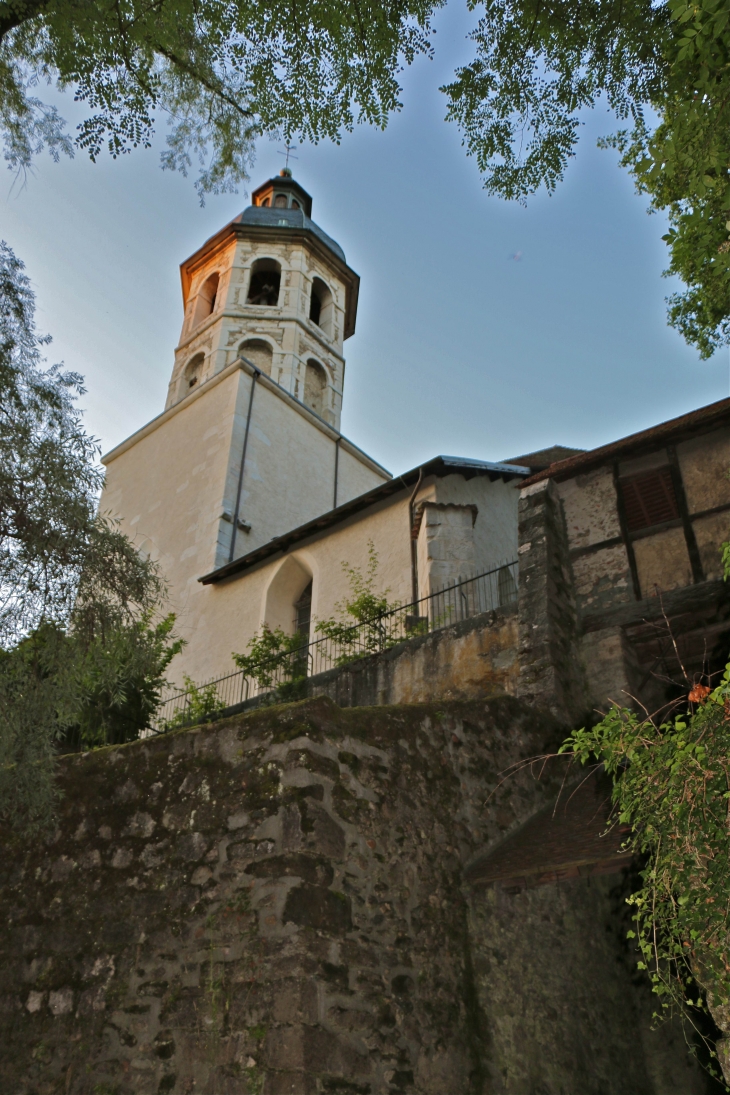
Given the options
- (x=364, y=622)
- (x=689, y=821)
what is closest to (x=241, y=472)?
(x=364, y=622)

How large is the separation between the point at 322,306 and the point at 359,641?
50.1ft

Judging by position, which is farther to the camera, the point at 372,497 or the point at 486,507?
the point at 372,497

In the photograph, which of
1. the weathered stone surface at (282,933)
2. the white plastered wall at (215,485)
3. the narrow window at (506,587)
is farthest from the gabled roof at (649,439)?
the white plastered wall at (215,485)

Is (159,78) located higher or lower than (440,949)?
higher

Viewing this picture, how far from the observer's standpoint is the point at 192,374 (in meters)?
23.4

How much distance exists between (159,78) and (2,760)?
19.8ft

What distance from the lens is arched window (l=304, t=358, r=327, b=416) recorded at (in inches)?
911

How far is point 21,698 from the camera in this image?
5910 mm

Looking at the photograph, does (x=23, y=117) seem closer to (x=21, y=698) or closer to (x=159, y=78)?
(x=159, y=78)

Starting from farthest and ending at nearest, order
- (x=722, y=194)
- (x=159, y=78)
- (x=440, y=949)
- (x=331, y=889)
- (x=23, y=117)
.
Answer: (x=159, y=78) < (x=23, y=117) < (x=440, y=949) < (x=331, y=889) < (x=722, y=194)

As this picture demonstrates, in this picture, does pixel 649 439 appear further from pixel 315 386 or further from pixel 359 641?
pixel 315 386

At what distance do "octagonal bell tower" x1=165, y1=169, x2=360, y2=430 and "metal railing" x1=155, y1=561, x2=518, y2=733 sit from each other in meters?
10.3

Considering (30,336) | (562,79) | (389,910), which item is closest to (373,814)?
(389,910)

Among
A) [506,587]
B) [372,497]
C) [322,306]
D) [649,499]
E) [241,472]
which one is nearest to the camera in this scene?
[649,499]
